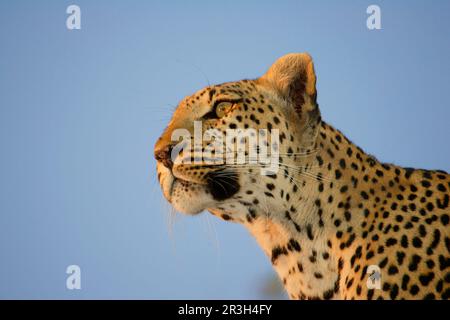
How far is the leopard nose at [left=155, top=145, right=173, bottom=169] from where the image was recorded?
11242mm

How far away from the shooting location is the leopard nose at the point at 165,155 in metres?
11.2

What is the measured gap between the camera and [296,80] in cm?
1173

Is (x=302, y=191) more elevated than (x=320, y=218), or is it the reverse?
→ (x=302, y=191)

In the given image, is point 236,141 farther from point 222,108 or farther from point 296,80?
point 296,80

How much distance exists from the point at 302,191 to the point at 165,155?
1349 millimetres

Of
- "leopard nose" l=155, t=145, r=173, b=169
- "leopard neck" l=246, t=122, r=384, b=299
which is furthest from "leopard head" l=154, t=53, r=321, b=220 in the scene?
"leopard neck" l=246, t=122, r=384, b=299

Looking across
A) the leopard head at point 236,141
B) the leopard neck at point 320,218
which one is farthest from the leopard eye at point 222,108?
the leopard neck at point 320,218

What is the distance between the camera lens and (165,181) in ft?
37.8

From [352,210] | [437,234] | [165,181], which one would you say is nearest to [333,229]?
[352,210]

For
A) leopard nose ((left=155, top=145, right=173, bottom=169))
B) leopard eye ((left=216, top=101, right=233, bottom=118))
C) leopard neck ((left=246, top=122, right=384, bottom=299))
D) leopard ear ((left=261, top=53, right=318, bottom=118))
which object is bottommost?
leopard neck ((left=246, top=122, right=384, bottom=299))

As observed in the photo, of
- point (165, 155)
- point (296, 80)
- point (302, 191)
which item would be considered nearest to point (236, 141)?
point (165, 155)

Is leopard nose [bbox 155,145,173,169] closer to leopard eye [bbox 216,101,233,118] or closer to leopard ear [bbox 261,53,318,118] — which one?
leopard eye [bbox 216,101,233,118]

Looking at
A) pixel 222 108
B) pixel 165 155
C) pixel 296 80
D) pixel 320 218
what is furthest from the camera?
pixel 296 80

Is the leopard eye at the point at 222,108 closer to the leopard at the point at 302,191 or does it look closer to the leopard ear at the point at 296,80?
the leopard at the point at 302,191
